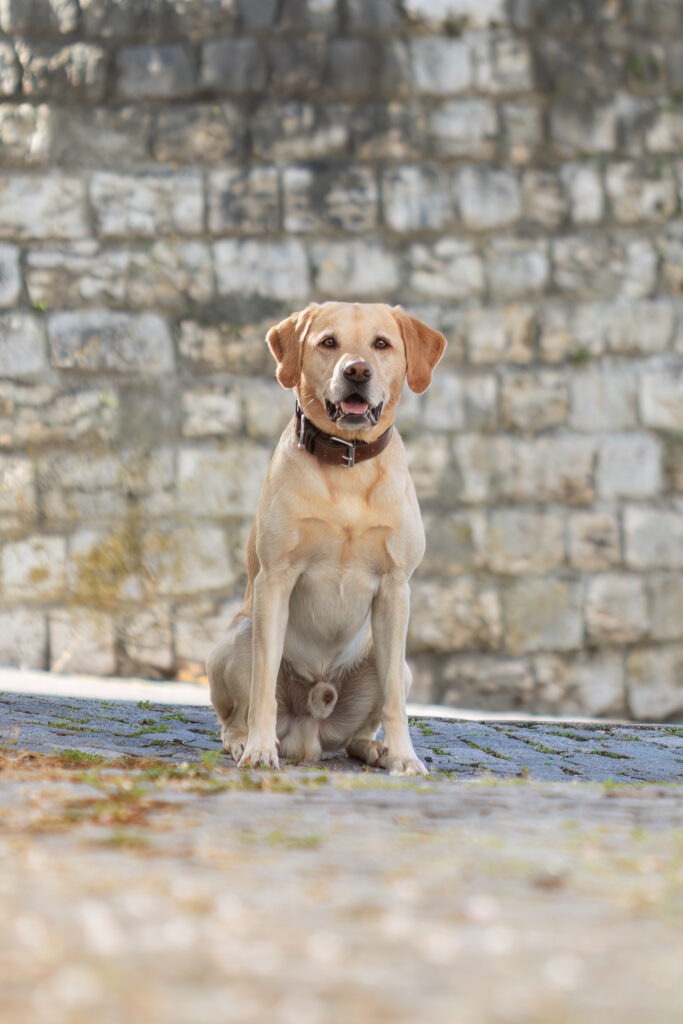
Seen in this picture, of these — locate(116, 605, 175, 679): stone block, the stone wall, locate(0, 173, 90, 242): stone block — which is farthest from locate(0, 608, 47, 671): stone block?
locate(0, 173, 90, 242): stone block

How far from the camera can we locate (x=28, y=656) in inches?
280

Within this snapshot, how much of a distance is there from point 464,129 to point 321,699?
156 inches

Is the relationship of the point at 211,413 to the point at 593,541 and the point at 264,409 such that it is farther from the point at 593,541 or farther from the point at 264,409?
the point at 593,541

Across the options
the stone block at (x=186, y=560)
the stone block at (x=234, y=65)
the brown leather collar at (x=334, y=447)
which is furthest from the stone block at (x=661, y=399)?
the brown leather collar at (x=334, y=447)

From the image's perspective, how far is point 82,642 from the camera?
7.09m

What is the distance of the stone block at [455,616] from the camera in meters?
7.00

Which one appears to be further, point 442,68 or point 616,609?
point 442,68

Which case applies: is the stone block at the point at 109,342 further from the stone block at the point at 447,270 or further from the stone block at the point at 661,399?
the stone block at the point at 661,399

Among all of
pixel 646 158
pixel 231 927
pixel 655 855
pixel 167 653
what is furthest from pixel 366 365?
pixel 646 158

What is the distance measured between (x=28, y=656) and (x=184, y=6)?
362cm

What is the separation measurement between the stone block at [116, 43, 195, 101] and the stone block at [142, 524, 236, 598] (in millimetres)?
2178

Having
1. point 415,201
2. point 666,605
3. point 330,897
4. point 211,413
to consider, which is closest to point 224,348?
point 211,413

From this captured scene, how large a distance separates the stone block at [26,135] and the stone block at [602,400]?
318cm

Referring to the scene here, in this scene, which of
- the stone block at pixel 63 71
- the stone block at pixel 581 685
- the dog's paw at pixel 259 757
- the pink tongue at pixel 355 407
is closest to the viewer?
the dog's paw at pixel 259 757
